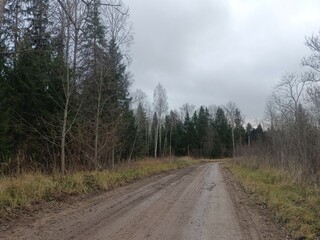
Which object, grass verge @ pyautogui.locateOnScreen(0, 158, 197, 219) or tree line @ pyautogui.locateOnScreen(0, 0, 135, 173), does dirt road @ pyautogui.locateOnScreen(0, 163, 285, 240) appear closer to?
grass verge @ pyautogui.locateOnScreen(0, 158, 197, 219)

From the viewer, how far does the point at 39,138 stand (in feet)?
65.0

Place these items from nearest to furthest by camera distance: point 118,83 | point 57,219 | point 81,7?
point 57,219
point 81,7
point 118,83

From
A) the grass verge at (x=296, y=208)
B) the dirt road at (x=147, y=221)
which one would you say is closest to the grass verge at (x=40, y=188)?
the dirt road at (x=147, y=221)

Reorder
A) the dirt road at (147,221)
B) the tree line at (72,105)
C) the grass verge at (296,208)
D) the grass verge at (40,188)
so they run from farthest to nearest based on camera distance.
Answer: the tree line at (72,105), the grass verge at (40,188), the grass verge at (296,208), the dirt road at (147,221)

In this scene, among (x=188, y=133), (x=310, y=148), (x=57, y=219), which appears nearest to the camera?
(x=57, y=219)

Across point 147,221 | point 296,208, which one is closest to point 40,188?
point 147,221

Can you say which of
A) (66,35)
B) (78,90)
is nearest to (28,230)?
(66,35)

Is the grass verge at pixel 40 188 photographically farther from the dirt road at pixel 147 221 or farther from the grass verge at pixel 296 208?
the grass verge at pixel 296 208

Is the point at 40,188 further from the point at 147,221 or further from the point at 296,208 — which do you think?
the point at 296,208

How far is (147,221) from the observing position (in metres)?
7.88

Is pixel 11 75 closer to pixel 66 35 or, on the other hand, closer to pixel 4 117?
pixel 4 117

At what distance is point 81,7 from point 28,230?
37.2ft

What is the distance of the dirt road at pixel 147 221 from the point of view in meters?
6.64

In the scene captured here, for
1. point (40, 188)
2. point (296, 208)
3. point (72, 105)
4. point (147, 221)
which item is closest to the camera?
point (147, 221)
